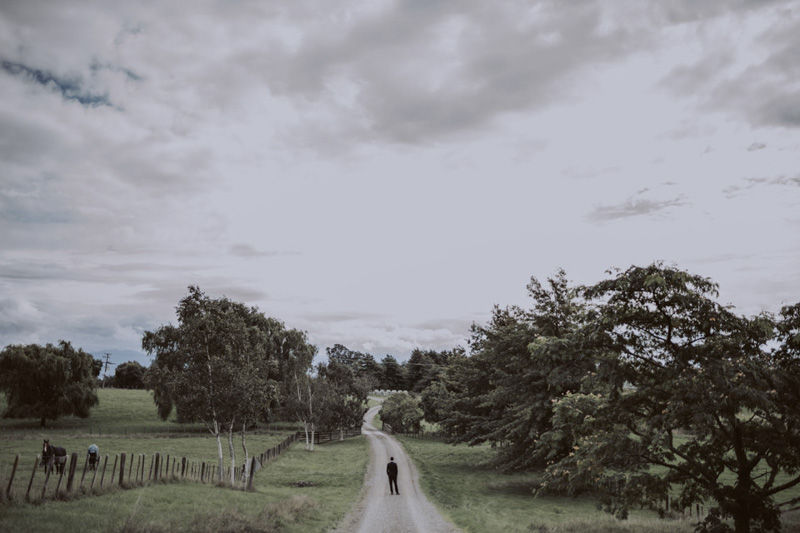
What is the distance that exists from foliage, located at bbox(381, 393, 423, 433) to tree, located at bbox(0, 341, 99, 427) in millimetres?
43012

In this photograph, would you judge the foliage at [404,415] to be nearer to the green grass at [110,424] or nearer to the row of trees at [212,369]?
the green grass at [110,424]

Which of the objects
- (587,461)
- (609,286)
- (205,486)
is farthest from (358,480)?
(609,286)

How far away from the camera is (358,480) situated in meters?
30.0

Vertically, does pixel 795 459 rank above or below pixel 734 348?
below

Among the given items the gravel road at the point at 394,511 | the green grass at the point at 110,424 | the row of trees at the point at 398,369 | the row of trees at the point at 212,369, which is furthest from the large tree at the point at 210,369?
the row of trees at the point at 398,369

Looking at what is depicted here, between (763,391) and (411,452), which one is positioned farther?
(411,452)

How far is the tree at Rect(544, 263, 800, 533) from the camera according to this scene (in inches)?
490

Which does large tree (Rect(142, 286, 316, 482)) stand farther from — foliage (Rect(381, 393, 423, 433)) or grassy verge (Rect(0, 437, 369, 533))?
foliage (Rect(381, 393, 423, 433))

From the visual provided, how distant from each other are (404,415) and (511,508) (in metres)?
50.8

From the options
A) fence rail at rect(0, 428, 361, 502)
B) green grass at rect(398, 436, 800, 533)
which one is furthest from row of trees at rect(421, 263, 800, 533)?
fence rail at rect(0, 428, 361, 502)

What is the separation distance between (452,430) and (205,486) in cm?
2089

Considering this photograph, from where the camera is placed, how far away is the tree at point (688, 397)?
12.4m

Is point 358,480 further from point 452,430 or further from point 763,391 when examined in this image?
point 763,391

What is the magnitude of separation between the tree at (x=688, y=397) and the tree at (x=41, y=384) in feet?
216
